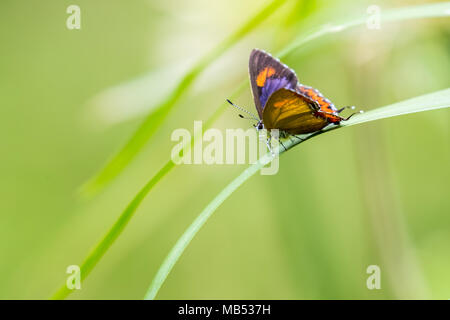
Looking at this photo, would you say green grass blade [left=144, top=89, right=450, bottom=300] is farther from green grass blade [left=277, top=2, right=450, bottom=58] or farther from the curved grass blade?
green grass blade [left=277, top=2, right=450, bottom=58]

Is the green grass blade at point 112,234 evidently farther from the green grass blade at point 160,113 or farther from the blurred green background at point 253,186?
the blurred green background at point 253,186

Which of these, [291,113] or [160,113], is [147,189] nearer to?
[160,113]

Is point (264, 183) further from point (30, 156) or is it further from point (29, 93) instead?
point (29, 93)

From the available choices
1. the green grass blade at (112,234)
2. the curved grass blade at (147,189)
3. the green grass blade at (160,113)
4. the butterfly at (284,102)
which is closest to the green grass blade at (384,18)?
the curved grass blade at (147,189)

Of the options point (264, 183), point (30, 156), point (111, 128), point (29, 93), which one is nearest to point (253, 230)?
point (264, 183)

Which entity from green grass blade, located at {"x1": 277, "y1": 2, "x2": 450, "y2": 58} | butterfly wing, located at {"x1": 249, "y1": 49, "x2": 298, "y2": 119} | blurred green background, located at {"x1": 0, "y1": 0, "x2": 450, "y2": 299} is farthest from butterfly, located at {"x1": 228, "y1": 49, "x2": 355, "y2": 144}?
green grass blade, located at {"x1": 277, "y1": 2, "x2": 450, "y2": 58}
